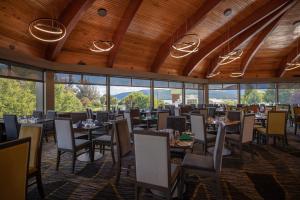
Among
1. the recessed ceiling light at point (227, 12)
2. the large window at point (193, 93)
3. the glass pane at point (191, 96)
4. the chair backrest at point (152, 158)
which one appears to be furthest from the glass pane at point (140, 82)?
the chair backrest at point (152, 158)

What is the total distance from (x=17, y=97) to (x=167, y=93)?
28.2 ft

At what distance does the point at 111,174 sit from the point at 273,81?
1379 cm

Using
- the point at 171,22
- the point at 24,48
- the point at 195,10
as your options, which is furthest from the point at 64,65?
the point at 195,10

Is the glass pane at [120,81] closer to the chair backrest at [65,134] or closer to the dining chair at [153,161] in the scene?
the chair backrest at [65,134]

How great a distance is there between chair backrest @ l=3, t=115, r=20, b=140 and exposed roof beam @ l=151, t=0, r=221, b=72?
680 centimetres

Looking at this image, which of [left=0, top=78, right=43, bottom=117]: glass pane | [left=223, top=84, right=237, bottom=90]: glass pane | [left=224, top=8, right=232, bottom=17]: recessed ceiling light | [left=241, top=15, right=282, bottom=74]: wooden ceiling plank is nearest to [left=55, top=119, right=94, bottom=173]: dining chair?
[left=0, top=78, right=43, bottom=117]: glass pane

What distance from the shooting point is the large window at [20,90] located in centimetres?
655

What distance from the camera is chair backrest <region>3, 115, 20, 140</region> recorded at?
498 cm

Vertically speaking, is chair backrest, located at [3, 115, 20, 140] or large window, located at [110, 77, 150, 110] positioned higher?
large window, located at [110, 77, 150, 110]

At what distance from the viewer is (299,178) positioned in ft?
11.8

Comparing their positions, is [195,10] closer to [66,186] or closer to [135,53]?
[135,53]

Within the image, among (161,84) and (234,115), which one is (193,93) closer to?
(161,84)

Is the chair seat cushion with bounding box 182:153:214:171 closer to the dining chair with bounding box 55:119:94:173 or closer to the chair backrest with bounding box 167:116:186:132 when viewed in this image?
the chair backrest with bounding box 167:116:186:132

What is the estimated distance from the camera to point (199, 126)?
446cm
